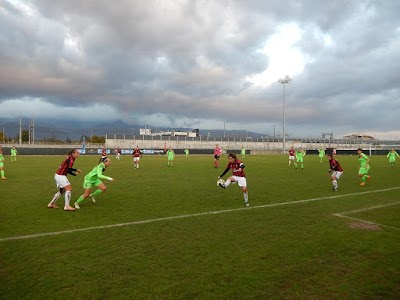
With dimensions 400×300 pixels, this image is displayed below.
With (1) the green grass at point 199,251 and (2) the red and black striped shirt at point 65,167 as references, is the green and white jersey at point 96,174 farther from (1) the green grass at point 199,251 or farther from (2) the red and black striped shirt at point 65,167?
(1) the green grass at point 199,251

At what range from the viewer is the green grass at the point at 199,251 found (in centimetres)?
453

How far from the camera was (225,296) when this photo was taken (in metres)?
4.33

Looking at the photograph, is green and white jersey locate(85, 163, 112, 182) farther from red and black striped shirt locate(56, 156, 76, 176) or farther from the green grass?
the green grass

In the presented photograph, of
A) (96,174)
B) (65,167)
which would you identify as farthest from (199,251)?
(65,167)

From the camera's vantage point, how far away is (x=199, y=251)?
603 cm

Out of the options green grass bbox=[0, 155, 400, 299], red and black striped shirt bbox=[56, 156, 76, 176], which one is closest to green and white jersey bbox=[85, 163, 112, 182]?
red and black striped shirt bbox=[56, 156, 76, 176]

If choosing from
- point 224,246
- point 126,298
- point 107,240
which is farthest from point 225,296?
point 107,240

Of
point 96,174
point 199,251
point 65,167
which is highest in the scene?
point 65,167

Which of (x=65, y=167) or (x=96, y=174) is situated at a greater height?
(x=65, y=167)

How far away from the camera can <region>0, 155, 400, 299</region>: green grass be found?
14.9 ft

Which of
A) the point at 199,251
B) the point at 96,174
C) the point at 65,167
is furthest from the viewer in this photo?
the point at 96,174

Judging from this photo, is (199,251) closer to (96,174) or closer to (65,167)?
(96,174)

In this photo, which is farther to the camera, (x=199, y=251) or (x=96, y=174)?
(x=96, y=174)

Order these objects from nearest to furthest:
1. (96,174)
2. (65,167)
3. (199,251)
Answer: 1. (199,251)
2. (65,167)
3. (96,174)
